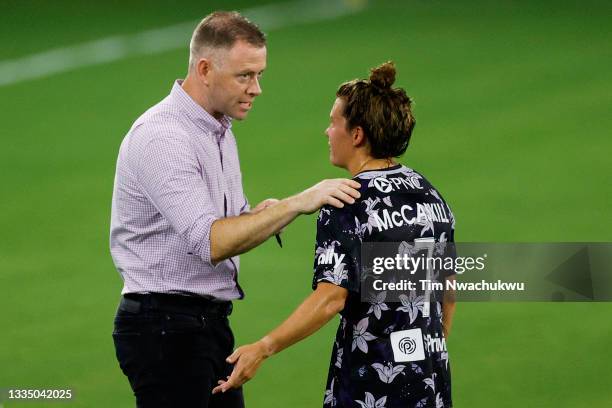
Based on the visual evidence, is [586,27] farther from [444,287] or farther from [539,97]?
[444,287]

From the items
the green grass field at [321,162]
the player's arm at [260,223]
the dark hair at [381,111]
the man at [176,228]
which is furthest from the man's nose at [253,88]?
the green grass field at [321,162]

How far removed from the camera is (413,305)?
481 cm

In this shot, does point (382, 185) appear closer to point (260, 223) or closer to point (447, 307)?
point (260, 223)

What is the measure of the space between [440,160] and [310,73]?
9.32 feet

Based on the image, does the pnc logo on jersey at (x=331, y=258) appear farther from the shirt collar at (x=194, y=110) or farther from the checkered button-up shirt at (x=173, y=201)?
the shirt collar at (x=194, y=110)

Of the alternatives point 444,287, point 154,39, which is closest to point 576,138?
point 154,39

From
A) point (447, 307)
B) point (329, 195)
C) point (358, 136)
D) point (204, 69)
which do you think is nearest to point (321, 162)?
point (447, 307)

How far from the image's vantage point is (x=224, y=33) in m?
5.12

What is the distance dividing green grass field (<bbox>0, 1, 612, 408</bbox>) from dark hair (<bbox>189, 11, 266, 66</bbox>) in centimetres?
263

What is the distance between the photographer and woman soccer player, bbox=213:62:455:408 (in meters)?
4.68

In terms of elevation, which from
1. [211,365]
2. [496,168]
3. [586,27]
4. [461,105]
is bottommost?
[211,365]

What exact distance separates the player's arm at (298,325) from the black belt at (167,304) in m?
0.49

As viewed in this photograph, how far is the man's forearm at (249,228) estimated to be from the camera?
4.75m

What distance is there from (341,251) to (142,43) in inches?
417
